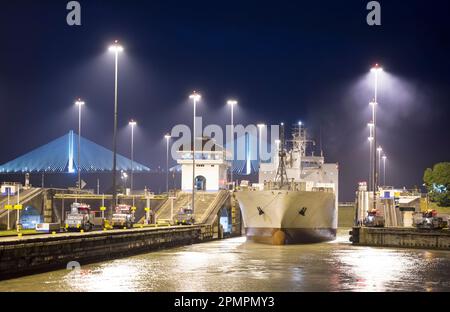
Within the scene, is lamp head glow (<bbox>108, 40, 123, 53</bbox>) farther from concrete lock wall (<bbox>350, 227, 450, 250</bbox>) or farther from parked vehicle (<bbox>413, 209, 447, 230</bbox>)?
parked vehicle (<bbox>413, 209, 447, 230</bbox>)

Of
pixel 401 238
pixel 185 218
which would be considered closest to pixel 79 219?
pixel 185 218

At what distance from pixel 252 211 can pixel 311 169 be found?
932 inches

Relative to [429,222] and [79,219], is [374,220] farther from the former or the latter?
[79,219]

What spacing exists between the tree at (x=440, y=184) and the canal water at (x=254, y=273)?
59.0 m

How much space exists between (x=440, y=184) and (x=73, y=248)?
82868mm

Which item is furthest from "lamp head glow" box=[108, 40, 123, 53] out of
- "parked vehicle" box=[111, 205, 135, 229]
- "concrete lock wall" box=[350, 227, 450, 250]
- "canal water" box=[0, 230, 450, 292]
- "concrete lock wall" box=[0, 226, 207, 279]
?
"concrete lock wall" box=[350, 227, 450, 250]

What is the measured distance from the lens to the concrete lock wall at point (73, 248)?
109 ft

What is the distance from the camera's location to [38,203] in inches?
3155

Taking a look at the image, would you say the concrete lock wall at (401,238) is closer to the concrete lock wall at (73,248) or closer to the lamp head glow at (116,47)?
the concrete lock wall at (73,248)

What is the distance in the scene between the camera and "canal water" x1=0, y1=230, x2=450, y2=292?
30.8 m

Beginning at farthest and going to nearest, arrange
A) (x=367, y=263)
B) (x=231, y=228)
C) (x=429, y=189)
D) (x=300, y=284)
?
1. (x=429, y=189)
2. (x=231, y=228)
3. (x=367, y=263)
4. (x=300, y=284)

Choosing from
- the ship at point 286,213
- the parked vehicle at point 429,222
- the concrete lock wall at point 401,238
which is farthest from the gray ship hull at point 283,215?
the parked vehicle at point 429,222
